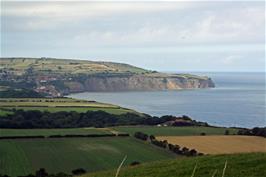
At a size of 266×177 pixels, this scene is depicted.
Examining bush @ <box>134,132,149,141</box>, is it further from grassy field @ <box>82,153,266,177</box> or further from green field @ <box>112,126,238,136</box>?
grassy field @ <box>82,153,266,177</box>

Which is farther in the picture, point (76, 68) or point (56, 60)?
point (56, 60)

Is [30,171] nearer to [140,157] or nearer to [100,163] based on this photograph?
[100,163]

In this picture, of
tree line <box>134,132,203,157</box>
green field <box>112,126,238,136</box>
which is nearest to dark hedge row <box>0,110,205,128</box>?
green field <box>112,126,238,136</box>

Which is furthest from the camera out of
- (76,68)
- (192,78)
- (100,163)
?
(192,78)

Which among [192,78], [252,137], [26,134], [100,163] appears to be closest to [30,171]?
[100,163]

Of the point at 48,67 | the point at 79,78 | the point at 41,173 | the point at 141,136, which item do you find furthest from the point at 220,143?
the point at 48,67

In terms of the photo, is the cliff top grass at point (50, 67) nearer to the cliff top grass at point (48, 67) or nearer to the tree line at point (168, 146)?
the cliff top grass at point (48, 67)

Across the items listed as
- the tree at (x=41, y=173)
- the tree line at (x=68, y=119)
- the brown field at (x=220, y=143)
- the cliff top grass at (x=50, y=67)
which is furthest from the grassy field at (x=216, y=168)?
the cliff top grass at (x=50, y=67)

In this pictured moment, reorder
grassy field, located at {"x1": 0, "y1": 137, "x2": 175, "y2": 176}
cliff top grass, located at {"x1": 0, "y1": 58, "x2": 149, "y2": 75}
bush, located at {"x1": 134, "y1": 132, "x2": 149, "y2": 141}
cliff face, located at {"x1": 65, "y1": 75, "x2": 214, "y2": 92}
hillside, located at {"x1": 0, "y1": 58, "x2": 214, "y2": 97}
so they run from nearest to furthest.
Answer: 1. grassy field, located at {"x1": 0, "y1": 137, "x2": 175, "y2": 176}
2. bush, located at {"x1": 134, "y1": 132, "x2": 149, "y2": 141}
3. hillside, located at {"x1": 0, "y1": 58, "x2": 214, "y2": 97}
4. cliff face, located at {"x1": 65, "y1": 75, "x2": 214, "y2": 92}
5. cliff top grass, located at {"x1": 0, "y1": 58, "x2": 149, "y2": 75}
